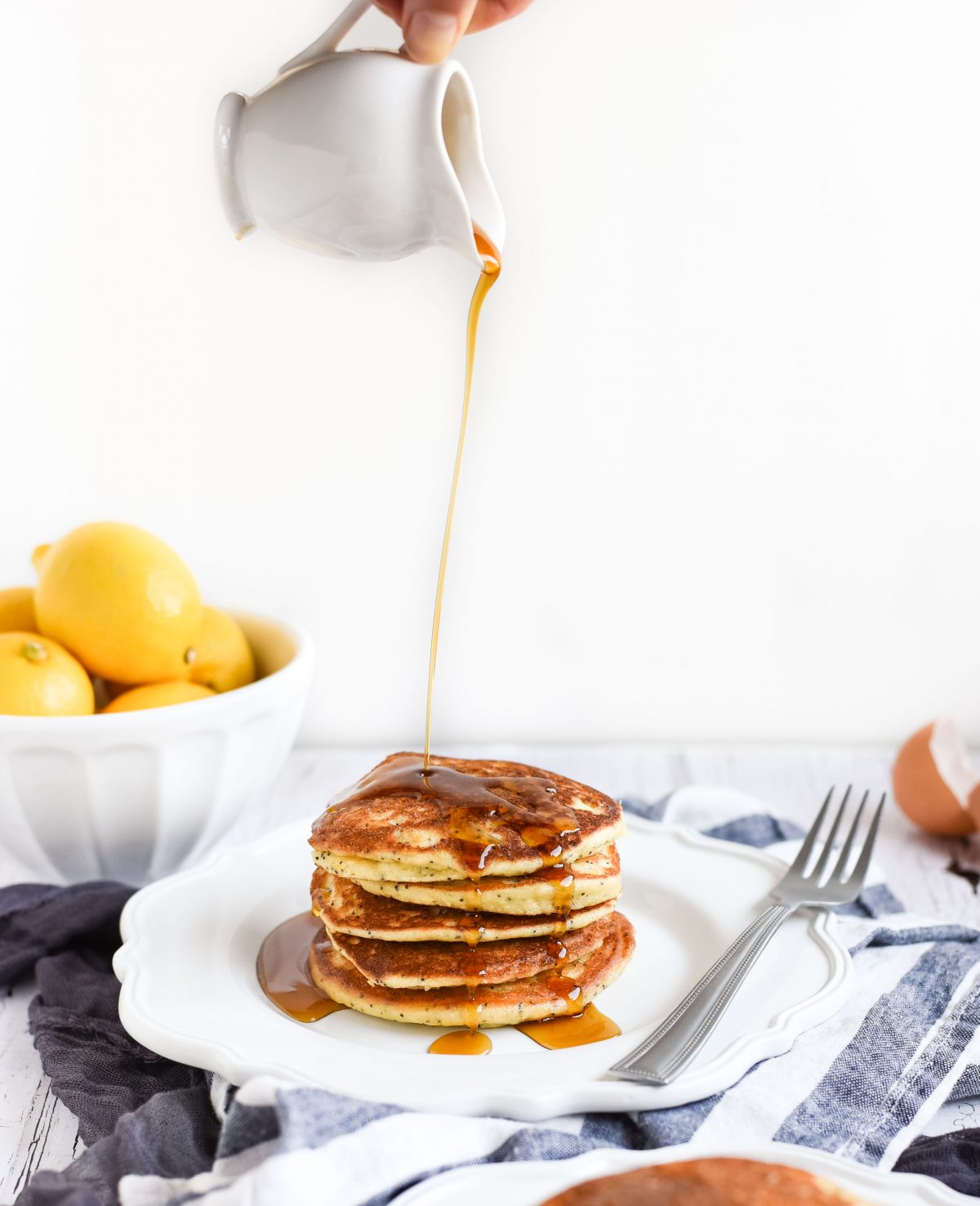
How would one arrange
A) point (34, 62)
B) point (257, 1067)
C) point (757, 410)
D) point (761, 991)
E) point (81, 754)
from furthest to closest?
point (757, 410) < point (34, 62) < point (81, 754) < point (761, 991) < point (257, 1067)

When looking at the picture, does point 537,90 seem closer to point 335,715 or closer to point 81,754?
point 335,715

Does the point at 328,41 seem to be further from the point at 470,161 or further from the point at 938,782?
the point at 938,782

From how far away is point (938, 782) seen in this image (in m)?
2.27

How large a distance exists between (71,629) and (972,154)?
6.72 feet

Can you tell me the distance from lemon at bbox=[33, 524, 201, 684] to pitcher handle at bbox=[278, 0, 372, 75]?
797mm

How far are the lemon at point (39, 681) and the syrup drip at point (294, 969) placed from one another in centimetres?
48

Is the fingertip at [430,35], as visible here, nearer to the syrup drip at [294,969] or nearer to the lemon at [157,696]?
the lemon at [157,696]

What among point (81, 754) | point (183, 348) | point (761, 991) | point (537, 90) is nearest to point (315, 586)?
point (183, 348)

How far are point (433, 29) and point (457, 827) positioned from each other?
1000 mm

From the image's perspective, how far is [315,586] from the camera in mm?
2752

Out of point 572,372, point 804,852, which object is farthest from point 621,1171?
point 572,372

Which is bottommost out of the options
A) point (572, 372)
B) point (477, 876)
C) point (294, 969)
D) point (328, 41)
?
point (294, 969)

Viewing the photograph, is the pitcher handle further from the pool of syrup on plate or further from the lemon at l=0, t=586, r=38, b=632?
the lemon at l=0, t=586, r=38, b=632

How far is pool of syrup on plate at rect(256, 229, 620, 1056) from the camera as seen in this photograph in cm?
147
